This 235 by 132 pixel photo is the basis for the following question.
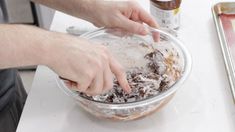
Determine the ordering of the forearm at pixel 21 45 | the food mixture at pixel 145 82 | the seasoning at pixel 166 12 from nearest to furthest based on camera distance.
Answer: the forearm at pixel 21 45 → the food mixture at pixel 145 82 → the seasoning at pixel 166 12

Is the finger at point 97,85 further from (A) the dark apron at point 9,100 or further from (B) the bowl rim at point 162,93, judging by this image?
(A) the dark apron at point 9,100

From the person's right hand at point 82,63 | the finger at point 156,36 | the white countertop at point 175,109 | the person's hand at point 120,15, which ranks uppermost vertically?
the person's hand at point 120,15

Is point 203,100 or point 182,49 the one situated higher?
point 182,49

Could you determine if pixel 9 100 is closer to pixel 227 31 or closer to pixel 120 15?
pixel 120 15

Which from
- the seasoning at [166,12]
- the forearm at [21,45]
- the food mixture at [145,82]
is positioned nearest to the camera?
the forearm at [21,45]

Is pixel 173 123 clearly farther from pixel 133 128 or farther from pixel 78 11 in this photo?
pixel 78 11

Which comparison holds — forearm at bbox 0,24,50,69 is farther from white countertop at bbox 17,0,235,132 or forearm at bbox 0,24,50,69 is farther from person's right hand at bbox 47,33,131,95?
white countertop at bbox 17,0,235,132

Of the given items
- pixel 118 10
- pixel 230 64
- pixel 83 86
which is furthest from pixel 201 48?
pixel 83 86

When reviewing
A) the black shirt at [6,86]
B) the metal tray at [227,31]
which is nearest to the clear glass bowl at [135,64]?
the metal tray at [227,31]
